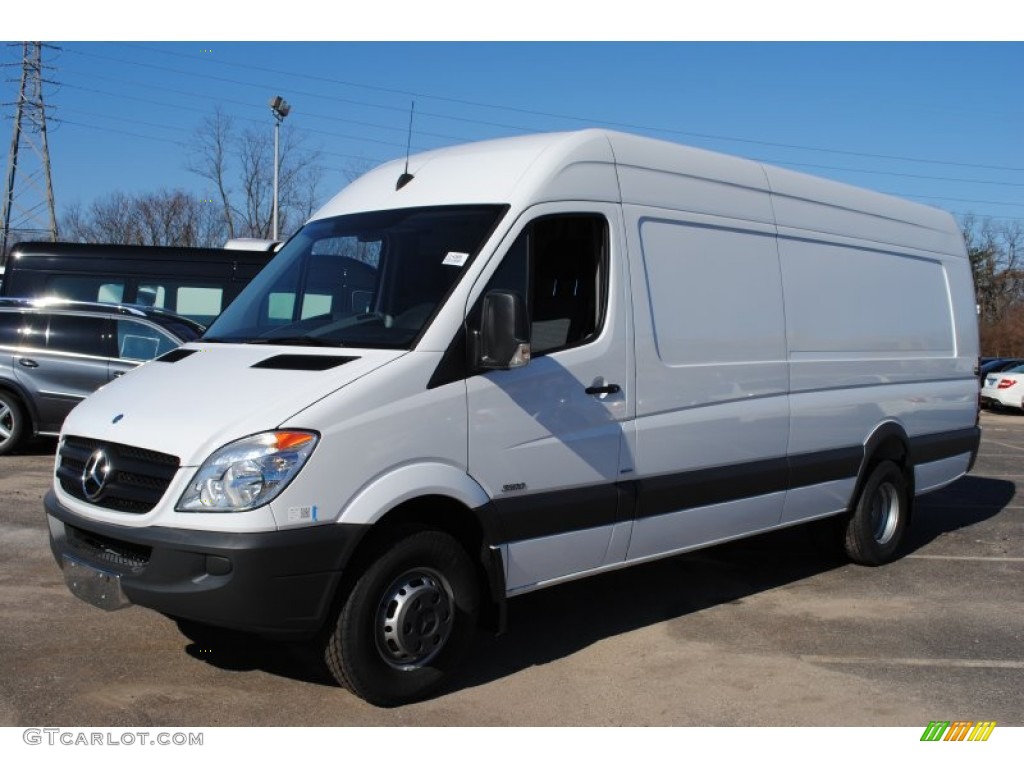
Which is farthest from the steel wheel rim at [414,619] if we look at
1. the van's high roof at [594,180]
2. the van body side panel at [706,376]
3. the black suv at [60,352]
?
the black suv at [60,352]

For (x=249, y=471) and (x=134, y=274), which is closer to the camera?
(x=249, y=471)

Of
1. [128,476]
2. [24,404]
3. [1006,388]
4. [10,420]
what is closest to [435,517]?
[128,476]

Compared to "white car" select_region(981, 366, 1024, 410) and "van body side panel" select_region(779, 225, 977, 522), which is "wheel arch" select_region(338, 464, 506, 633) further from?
"white car" select_region(981, 366, 1024, 410)

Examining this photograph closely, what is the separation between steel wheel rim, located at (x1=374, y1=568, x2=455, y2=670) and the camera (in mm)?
4867

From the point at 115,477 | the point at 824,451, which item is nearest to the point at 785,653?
the point at 824,451

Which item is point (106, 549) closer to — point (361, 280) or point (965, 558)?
point (361, 280)

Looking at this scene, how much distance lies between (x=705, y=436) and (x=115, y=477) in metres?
3.34

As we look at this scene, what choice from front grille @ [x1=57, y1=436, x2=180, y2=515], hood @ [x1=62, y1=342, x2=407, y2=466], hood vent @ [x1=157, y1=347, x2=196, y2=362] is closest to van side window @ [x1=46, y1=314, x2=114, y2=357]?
hood vent @ [x1=157, y1=347, x2=196, y2=362]

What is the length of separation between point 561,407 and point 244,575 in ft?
6.09

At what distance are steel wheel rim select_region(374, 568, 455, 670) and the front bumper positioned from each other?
35cm

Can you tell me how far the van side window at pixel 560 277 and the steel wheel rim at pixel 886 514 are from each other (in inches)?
151

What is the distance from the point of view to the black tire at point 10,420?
484 inches

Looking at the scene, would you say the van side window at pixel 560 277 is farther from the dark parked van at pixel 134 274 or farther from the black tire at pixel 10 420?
the dark parked van at pixel 134 274

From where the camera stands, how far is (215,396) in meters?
4.82
